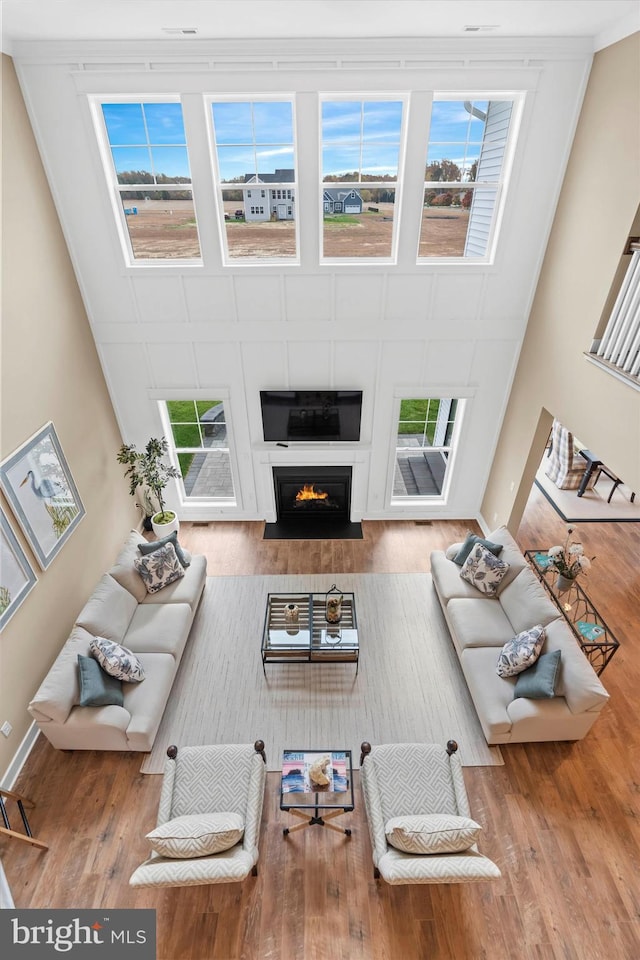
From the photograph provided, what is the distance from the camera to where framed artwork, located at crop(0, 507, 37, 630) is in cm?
397

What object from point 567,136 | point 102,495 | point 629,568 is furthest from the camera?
point 629,568

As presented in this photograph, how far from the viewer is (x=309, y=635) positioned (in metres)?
4.89

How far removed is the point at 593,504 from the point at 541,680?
450 cm

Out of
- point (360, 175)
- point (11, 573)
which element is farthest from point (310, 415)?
point (11, 573)

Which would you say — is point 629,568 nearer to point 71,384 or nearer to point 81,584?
point 81,584

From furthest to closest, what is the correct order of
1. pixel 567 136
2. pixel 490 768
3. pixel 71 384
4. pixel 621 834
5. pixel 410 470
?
pixel 410 470 → pixel 71 384 → pixel 567 136 → pixel 490 768 → pixel 621 834

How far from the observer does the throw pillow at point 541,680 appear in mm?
3938

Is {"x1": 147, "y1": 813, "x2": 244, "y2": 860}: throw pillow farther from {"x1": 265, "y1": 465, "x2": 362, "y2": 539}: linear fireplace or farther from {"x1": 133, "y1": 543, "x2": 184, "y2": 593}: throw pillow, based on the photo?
{"x1": 265, "y1": 465, "x2": 362, "y2": 539}: linear fireplace

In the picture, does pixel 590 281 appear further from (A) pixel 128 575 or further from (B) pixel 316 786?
(A) pixel 128 575

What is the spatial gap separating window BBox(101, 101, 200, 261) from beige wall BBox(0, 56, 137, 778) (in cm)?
74

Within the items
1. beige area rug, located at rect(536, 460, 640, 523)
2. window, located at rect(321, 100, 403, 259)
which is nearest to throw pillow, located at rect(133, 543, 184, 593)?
window, located at rect(321, 100, 403, 259)

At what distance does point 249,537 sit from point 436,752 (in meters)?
3.83

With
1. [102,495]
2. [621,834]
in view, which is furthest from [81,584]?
[621,834]

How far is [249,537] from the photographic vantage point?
6.79m
